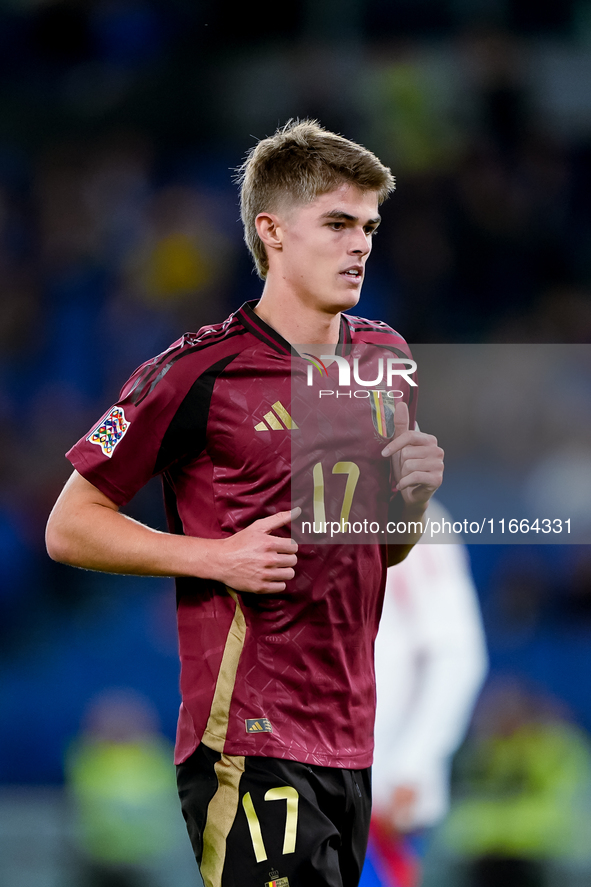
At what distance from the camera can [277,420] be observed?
2.05m

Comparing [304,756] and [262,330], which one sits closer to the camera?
[304,756]

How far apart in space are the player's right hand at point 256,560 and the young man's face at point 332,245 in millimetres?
497

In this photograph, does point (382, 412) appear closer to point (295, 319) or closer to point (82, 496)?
point (295, 319)

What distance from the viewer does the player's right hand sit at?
1.91 metres

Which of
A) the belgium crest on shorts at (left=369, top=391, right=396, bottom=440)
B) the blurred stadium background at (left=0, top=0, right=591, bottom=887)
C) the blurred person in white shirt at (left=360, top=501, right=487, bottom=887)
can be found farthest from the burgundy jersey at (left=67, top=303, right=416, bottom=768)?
the blurred stadium background at (left=0, top=0, right=591, bottom=887)

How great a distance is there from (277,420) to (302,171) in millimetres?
535

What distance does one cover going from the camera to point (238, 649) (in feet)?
6.51

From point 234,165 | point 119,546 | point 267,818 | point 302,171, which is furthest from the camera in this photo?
point 234,165

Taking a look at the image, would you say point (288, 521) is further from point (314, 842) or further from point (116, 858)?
point (116, 858)

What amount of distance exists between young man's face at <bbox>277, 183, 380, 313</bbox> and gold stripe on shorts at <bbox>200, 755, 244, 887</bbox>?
937 millimetres

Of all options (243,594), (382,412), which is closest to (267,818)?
(243,594)

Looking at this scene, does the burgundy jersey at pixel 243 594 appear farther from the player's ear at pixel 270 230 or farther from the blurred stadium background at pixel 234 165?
the blurred stadium background at pixel 234 165

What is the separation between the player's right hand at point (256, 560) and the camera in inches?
75.3

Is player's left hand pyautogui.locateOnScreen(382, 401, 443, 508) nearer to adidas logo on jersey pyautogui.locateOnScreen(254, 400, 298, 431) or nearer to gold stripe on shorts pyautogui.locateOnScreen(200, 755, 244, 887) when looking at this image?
adidas logo on jersey pyautogui.locateOnScreen(254, 400, 298, 431)
